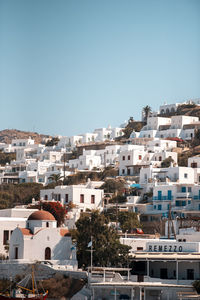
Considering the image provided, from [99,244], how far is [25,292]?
6246 millimetres

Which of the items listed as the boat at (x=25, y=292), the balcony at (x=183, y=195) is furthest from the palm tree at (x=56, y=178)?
the boat at (x=25, y=292)

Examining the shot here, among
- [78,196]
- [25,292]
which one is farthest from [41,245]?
[78,196]

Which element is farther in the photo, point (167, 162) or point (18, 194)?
point (167, 162)

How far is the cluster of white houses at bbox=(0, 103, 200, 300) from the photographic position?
51.3m

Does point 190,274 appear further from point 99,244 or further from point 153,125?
point 153,125

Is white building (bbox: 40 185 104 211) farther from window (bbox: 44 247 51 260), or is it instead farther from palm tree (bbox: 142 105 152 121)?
palm tree (bbox: 142 105 152 121)

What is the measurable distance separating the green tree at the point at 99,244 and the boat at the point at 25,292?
4.26 meters

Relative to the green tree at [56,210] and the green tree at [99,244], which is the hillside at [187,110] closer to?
the green tree at [56,210]

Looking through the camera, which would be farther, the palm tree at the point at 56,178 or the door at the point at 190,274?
the palm tree at the point at 56,178

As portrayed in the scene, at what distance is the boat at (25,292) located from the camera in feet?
163

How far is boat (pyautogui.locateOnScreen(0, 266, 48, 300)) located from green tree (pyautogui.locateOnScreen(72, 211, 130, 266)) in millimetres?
4264

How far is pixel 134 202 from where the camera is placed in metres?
83.5

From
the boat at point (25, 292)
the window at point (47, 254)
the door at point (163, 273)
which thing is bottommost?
the boat at point (25, 292)

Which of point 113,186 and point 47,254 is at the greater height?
point 113,186
